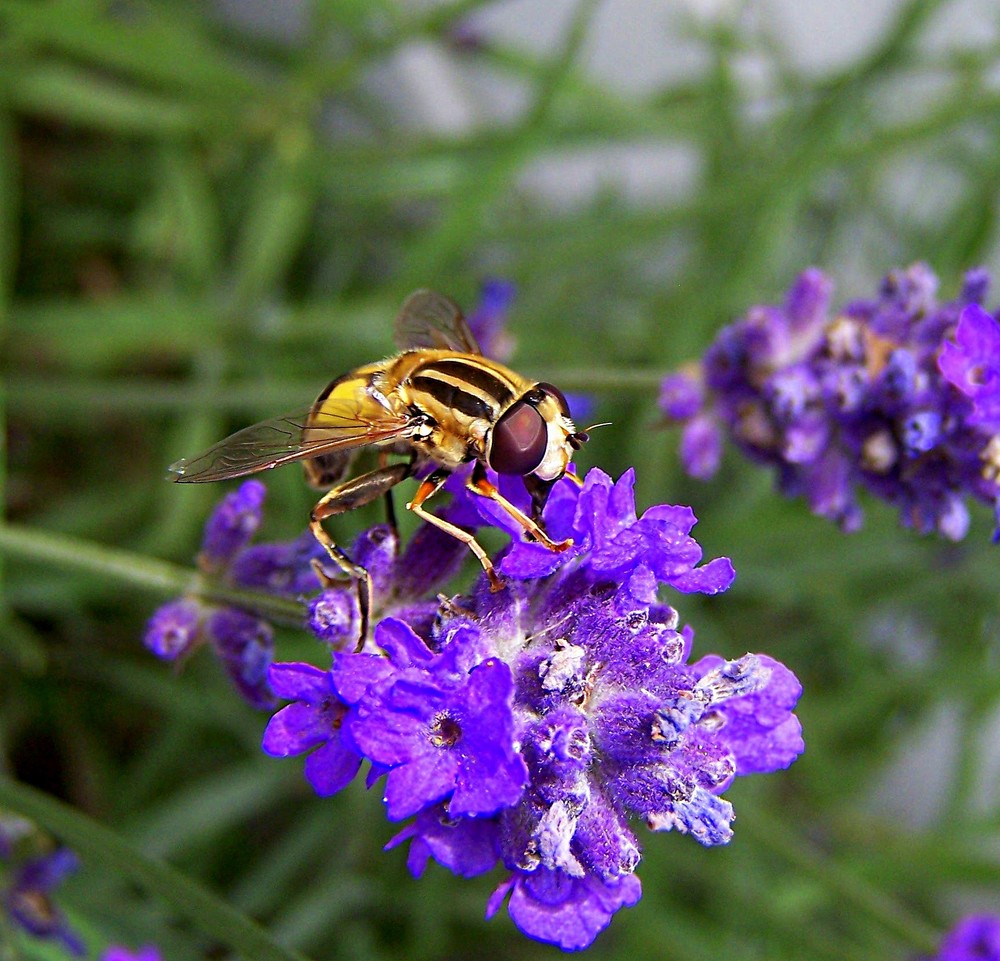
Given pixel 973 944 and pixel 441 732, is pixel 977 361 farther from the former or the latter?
pixel 973 944

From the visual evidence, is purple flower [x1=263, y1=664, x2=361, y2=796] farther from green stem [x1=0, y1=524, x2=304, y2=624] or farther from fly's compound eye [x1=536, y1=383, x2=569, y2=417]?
fly's compound eye [x1=536, y1=383, x2=569, y2=417]

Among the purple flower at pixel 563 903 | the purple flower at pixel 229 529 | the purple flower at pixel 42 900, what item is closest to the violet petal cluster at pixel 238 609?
the purple flower at pixel 229 529

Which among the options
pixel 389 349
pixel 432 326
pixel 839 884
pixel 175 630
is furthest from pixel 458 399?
pixel 839 884

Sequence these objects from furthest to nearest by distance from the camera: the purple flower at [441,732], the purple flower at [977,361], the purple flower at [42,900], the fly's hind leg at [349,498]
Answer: the purple flower at [42,900]
the purple flower at [977,361]
the fly's hind leg at [349,498]
the purple flower at [441,732]

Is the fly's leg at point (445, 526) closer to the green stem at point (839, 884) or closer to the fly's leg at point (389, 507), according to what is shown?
the fly's leg at point (389, 507)

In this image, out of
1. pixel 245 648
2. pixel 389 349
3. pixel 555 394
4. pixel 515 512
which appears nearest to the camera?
pixel 515 512

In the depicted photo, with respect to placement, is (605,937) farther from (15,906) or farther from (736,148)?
(736,148)

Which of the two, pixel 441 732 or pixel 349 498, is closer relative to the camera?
pixel 441 732

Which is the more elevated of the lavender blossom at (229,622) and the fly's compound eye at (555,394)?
the fly's compound eye at (555,394)
